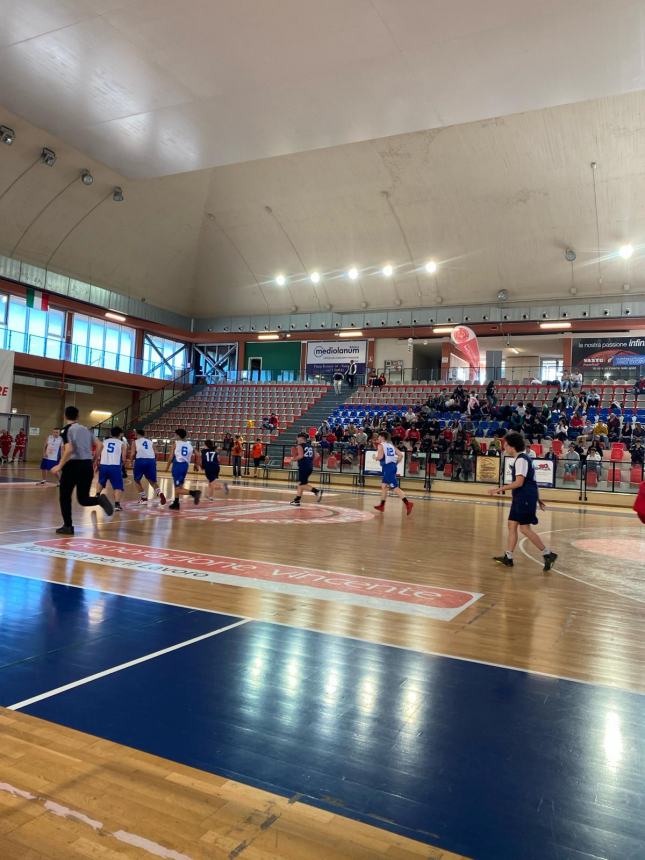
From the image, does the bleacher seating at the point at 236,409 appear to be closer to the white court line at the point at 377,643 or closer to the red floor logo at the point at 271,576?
the red floor logo at the point at 271,576

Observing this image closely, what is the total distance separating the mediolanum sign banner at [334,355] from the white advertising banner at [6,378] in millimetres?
16773

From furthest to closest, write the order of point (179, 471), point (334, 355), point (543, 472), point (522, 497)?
point (334, 355)
point (543, 472)
point (179, 471)
point (522, 497)

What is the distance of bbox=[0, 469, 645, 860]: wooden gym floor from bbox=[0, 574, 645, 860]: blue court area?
0.04 ft

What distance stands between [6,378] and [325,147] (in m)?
14.8

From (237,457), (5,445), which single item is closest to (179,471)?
(237,457)

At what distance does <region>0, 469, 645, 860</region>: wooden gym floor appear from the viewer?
6.91 feet

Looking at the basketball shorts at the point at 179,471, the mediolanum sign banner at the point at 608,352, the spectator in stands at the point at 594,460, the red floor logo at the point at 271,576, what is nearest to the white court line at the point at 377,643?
the red floor logo at the point at 271,576

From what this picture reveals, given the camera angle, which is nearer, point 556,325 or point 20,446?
point 20,446

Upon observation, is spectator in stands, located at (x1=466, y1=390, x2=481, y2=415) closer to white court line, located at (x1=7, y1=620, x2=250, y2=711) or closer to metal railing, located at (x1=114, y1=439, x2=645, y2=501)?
metal railing, located at (x1=114, y1=439, x2=645, y2=501)

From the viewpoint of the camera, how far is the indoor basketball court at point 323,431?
2457mm

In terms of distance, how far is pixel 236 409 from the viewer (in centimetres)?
3222

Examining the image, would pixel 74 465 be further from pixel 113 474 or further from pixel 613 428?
pixel 613 428

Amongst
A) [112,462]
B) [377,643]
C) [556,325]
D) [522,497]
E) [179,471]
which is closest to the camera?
[377,643]

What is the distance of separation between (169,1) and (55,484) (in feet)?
39.6
